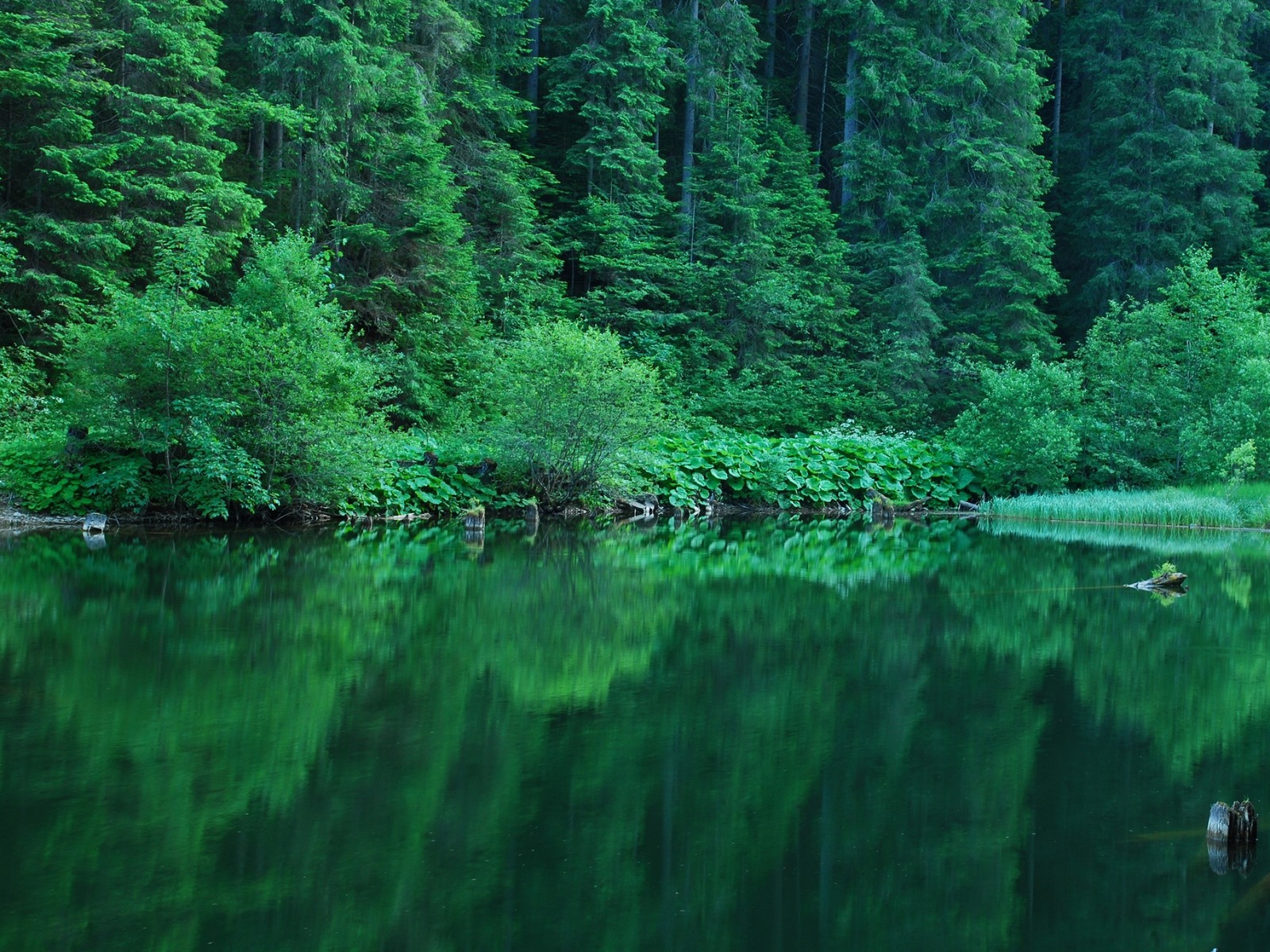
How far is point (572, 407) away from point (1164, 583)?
1045cm

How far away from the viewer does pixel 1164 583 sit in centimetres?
1232

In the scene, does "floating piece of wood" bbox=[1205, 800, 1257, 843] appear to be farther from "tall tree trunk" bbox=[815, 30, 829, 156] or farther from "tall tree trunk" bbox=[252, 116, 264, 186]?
"tall tree trunk" bbox=[815, 30, 829, 156]

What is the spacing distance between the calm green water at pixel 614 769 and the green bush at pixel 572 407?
9.14m

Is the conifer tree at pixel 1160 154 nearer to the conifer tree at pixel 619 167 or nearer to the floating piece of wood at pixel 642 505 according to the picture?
the conifer tree at pixel 619 167

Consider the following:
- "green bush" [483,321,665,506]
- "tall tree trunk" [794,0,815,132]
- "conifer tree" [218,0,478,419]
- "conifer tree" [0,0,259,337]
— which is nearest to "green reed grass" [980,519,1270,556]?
"green bush" [483,321,665,506]

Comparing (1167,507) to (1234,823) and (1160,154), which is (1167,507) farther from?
(1234,823)

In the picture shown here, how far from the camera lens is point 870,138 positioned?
115ft

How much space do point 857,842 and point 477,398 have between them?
776 inches

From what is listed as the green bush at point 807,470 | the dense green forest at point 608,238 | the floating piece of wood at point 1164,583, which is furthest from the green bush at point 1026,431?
the floating piece of wood at point 1164,583

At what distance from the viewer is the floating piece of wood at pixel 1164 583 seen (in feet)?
40.1

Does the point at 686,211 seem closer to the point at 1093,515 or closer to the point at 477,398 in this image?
the point at 477,398

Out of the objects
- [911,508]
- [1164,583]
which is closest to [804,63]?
[911,508]

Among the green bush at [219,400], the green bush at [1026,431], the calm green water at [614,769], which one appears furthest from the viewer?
the green bush at [1026,431]

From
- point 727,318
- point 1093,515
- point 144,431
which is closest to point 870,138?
point 727,318
